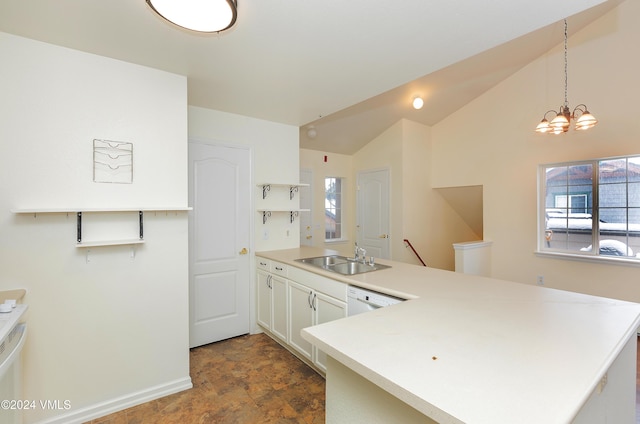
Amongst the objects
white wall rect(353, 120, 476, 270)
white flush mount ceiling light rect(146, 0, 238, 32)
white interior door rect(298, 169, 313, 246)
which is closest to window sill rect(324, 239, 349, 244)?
white interior door rect(298, 169, 313, 246)

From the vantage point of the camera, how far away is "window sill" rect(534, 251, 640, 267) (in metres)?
3.33

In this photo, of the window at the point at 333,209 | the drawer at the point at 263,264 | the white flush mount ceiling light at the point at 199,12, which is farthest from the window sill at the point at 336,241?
the white flush mount ceiling light at the point at 199,12

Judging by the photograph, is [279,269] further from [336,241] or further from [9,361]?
[336,241]

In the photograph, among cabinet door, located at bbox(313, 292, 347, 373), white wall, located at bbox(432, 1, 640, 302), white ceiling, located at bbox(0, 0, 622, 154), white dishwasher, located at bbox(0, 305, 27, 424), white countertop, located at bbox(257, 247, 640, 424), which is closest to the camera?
white countertop, located at bbox(257, 247, 640, 424)

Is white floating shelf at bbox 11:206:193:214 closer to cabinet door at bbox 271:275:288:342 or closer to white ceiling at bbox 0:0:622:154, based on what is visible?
white ceiling at bbox 0:0:622:154

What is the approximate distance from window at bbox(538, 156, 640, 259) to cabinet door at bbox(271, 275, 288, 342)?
12.0ft

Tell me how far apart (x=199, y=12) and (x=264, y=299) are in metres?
2.60

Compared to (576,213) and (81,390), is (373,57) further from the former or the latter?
(576,213)

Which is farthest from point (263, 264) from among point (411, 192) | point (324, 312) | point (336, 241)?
point (411, 192)

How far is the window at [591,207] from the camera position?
3.41 metres

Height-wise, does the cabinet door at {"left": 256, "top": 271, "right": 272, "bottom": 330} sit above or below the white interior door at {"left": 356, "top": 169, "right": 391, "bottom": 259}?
below

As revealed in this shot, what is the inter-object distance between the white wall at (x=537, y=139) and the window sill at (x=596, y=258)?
55 millimetres

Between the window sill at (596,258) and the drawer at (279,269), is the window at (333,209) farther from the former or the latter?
the window sill at (596,258)

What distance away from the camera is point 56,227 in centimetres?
189
